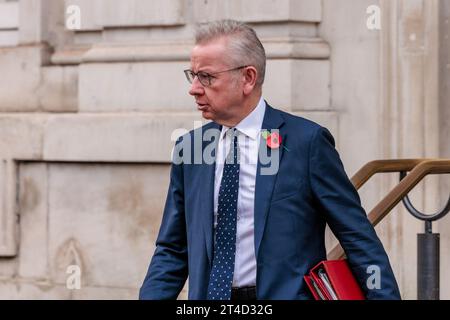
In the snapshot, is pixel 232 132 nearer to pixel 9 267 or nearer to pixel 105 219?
pixel 105 219

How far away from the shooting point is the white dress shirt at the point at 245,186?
4.62 metres

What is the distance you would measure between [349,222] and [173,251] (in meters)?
0.67

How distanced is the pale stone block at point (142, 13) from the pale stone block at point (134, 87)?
27 cm

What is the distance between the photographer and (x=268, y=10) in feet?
27.7

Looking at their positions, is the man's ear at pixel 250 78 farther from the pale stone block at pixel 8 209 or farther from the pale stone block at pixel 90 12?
the pale stone block at pixel 8 209

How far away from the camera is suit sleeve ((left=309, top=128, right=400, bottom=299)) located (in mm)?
4523

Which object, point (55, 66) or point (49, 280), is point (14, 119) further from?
point (49, 280)

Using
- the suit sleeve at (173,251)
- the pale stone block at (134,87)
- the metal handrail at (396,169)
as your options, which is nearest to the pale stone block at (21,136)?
the pale stone block at (134,87)

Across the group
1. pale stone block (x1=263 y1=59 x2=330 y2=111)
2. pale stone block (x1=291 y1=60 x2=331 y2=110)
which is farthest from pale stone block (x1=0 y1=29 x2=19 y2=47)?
pale stone block (x1=291 y1=60 x2=331 y2=110)

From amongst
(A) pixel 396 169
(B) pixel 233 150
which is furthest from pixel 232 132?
(A) pixel 396 169

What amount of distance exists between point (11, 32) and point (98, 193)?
1415 mm

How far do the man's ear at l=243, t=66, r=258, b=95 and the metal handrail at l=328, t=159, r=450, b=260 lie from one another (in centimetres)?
79

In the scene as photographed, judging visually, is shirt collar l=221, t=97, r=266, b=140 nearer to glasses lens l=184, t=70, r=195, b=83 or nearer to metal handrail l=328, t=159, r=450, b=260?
glasses lens l=184, t=70, r=195, b=83
